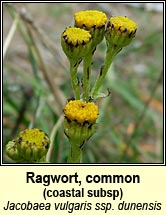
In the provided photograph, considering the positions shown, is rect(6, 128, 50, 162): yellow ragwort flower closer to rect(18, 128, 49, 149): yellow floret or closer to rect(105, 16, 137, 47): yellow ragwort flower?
rect(18, 128, 49, 149): yellow floret

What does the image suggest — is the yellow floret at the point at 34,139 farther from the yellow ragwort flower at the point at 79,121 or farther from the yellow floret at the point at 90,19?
the yellow floret at the point at 90,19

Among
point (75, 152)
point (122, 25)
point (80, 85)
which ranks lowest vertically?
point (75, 152)

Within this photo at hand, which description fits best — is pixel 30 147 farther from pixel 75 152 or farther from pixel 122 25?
pixel 122 25

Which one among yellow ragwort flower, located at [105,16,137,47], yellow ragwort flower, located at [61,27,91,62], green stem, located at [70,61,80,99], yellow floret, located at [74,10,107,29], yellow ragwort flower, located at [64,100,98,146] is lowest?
yellow ragwort flower, located at [64,100,98,146]

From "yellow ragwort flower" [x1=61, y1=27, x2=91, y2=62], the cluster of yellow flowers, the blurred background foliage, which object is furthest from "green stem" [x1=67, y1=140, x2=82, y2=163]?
the blurred background foliage

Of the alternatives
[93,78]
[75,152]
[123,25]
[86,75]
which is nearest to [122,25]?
[123,25]

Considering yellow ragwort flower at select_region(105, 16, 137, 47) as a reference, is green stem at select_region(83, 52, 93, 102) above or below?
below
